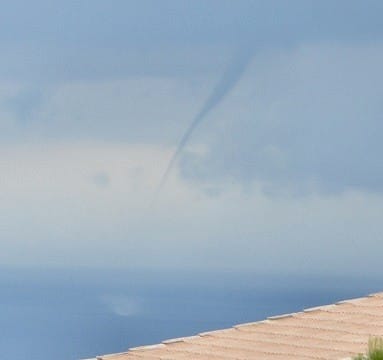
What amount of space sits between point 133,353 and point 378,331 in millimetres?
3652

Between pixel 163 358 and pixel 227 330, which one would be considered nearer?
pixel 163 358

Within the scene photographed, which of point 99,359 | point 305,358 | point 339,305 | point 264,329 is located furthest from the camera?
point 339,305

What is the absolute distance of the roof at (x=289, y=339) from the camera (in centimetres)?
1670

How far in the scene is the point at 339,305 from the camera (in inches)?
791

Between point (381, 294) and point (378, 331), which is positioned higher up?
point (381, 294)

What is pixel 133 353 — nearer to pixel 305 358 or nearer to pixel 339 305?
pixel 305 358

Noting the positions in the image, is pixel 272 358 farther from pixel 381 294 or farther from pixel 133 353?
pixel 381 294

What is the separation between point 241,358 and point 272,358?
1.51 feet

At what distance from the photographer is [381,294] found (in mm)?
20531

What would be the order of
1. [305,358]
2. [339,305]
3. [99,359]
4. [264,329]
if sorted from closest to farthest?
[305,358] → [99,359] → [264,329] → [339,305]

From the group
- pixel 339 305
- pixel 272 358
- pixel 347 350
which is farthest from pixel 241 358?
pixel 339 305

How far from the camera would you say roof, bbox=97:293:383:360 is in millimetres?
16703

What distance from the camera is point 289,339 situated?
17.7 metres

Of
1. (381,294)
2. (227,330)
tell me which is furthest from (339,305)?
(227,330)
